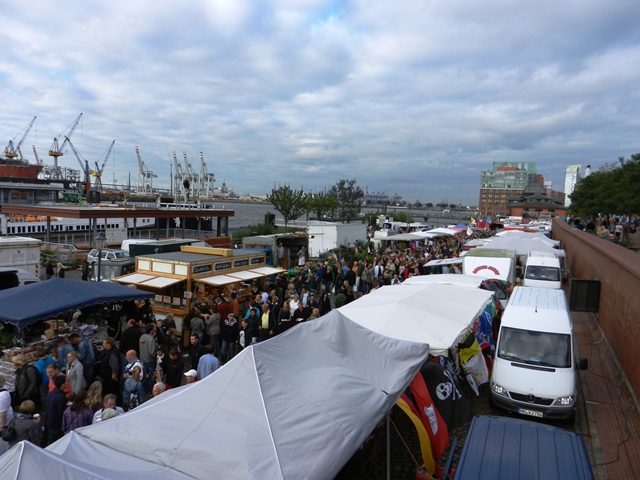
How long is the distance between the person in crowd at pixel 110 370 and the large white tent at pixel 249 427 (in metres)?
3.53

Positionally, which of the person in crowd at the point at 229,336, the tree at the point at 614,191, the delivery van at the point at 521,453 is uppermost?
the tree at the point at 614,191

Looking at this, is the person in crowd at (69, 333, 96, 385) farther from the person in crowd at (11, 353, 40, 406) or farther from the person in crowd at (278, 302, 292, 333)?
the person in crowd at (278, 302, 292, 333)

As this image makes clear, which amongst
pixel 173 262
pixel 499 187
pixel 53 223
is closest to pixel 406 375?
pixel 173 262

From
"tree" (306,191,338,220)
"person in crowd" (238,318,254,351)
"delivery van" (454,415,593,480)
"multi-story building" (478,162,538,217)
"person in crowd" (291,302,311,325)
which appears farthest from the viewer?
"multi-story building" (478,162,538,217)

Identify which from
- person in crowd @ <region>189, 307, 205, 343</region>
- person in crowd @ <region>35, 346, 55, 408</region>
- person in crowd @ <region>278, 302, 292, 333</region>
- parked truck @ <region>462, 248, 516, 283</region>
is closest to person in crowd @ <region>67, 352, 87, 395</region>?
person in crowd @ <region>35, 346, 55, 408</region>

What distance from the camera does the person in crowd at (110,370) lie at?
782 centimetres

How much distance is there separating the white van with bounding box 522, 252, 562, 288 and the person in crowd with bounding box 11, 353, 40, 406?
16.4m

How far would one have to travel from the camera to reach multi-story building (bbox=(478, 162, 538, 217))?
564 feet

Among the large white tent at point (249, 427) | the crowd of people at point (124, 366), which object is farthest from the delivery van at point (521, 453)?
the crowd of people at point (124, 366)

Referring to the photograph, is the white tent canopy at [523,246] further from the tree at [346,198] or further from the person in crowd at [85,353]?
the tree at [346,198]

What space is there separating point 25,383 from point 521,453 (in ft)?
24.0

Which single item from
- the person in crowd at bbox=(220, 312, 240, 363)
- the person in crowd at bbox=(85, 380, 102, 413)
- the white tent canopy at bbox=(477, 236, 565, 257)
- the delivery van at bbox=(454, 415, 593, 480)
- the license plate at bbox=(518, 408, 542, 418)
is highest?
the white tent canopy at bbox=(477, 236, 565, 257)

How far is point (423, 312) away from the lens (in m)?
8.73

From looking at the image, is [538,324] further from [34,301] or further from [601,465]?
[34,301]
